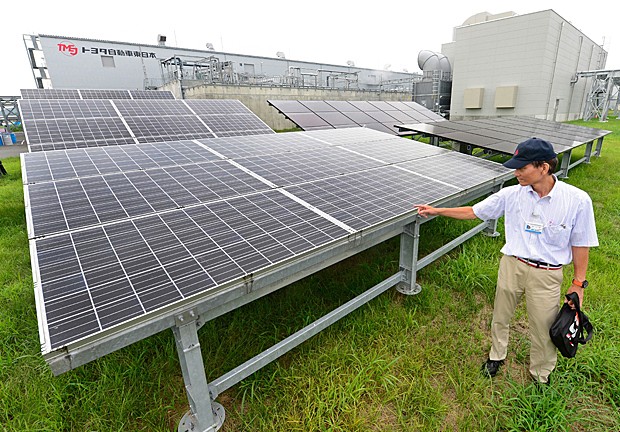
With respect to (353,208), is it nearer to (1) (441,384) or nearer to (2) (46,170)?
(1) (441,384)

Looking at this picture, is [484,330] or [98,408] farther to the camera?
[484,330]

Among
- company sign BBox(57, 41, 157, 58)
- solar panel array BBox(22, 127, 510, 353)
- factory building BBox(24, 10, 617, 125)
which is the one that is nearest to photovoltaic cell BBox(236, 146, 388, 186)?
solar panel array BBox(22, 127, 510, 353)

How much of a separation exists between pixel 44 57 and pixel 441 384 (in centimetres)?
3259

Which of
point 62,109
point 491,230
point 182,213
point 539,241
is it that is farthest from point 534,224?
point 62,109

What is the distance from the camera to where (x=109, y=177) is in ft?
12.9

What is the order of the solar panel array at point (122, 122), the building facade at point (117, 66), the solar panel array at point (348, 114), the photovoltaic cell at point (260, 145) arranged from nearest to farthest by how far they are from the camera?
the photovoltaic cell at point (260, 145), the solar panel array at point (122, 122), the solar panel array at point (348, 114), the building facade at point (117, 66)

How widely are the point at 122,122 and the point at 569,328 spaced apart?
11096 millimetres

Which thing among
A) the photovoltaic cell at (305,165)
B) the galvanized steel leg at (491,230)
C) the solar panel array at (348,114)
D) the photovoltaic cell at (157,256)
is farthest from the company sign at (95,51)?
the galvanized steel leg at (491,230)

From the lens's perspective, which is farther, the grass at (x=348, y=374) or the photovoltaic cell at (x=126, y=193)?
the photovoltaic cell at (x=126, y=193)

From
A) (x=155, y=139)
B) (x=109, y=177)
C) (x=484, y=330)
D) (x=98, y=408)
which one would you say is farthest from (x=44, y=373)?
(x=155, y=139)

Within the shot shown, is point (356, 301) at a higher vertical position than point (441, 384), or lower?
higher

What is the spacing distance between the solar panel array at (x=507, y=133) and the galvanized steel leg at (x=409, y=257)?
4840 mm

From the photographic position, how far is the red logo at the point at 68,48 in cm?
2409

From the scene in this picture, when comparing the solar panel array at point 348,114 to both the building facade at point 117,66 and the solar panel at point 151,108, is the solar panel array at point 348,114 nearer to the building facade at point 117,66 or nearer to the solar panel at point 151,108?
the solar panel at point 151,108
